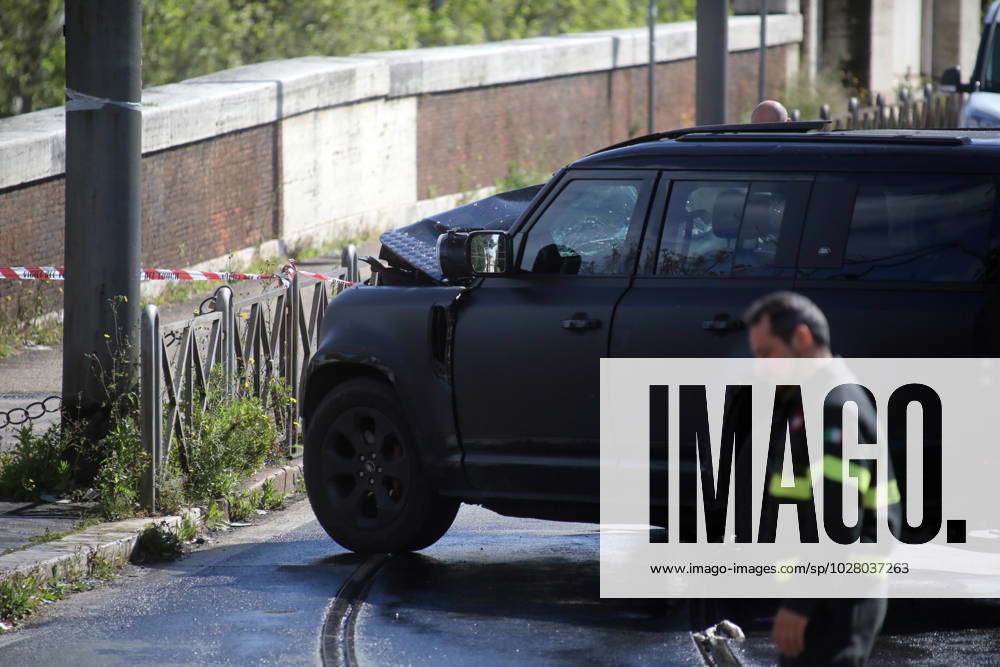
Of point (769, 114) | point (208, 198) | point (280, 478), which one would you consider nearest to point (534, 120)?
point (208, 198)

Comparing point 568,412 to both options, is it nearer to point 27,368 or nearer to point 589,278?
point 589,278

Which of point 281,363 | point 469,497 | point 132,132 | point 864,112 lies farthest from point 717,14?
point 864,112

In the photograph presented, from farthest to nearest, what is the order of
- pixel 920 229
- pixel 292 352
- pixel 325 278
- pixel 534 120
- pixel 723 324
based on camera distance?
pixel 534 120, pixel 325 278, pixel 292 352, pixel 723 324, pixel 920 229

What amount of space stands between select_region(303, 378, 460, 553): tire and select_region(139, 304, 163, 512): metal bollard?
916 mm

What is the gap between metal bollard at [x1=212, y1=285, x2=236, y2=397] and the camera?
10.2 meters

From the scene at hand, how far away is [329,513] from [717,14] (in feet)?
29.2

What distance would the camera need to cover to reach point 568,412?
795 cm

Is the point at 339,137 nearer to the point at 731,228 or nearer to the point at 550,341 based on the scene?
the point at 550,341

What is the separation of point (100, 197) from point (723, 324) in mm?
3715

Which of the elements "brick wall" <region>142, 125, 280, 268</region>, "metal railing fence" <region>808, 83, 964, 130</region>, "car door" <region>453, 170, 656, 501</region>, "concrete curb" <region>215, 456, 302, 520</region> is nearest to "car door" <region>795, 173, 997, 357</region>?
"car door" <region>453, 170, 656, 501</region>

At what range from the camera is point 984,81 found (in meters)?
20.2

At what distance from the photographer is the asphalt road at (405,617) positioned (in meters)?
7.01

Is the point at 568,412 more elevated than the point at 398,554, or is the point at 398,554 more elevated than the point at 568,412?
the point at 568,412

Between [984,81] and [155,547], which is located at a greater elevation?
[984,81]
